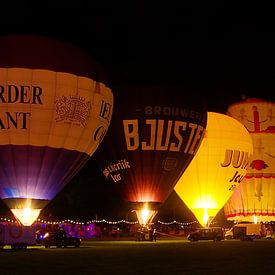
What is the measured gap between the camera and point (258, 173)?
47.1 meters

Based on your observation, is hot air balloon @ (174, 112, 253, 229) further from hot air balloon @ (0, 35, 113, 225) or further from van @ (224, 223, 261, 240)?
hot air balloon @ (0, 35, 113, 225)

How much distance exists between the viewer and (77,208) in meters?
61.1

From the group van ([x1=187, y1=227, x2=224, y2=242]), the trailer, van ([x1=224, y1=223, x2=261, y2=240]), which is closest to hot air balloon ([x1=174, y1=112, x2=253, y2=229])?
van ([x1=187, y1=227, x2=224, y2=242])

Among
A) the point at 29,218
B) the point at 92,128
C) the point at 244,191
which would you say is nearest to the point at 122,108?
the point at 92,128

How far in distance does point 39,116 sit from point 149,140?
9.87 meters

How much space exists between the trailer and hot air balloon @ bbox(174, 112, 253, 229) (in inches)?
630

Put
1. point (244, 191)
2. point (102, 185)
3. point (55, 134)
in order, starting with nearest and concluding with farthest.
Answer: point (55, 134) < point (244, 191) < point (102, 185)

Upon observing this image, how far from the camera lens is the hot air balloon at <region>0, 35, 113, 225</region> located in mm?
26250

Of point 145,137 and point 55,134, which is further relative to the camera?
point 145,137

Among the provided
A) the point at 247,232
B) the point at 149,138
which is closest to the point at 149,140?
the point at 149,138

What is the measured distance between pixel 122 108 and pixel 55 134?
8871 mm

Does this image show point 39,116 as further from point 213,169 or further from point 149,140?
point 213,169

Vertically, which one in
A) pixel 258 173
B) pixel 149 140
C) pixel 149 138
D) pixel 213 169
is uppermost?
pixel 149 138

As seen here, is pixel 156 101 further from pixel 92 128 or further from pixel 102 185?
pixel 102 185
